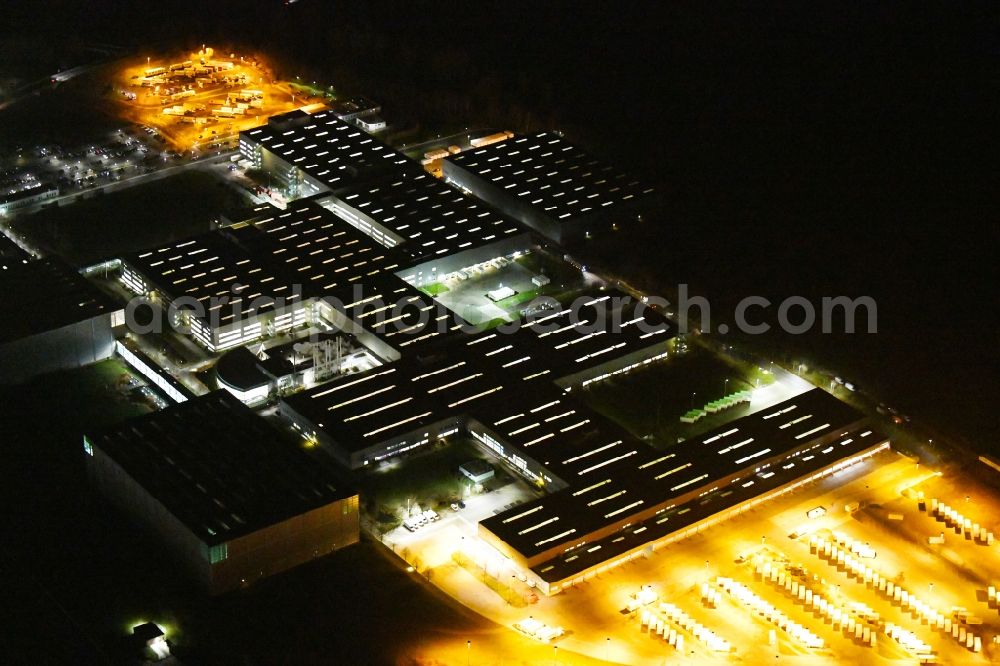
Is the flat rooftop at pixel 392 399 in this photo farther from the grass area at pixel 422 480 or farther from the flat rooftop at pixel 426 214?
the flat rooftop at pixel 426 214

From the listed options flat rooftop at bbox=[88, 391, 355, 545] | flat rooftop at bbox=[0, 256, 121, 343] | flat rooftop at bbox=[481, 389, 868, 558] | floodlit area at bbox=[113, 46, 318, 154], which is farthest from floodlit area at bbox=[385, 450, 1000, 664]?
floodlit area at bbox=[113, 46, 318, 154]

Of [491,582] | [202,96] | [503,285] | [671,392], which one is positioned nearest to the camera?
[491,582]

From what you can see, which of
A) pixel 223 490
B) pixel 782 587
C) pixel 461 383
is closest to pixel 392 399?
pixel 461 383

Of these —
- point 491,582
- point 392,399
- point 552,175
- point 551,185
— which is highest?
point 552,175

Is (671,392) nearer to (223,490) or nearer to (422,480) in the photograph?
(422,480)

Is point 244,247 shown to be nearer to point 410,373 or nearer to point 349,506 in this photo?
point 410,373

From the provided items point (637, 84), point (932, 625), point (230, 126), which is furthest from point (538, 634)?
point (637, 84)

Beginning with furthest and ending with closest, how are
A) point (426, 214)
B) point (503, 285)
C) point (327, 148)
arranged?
point (327, 148) < point (426, 214) < point (503, 285)
